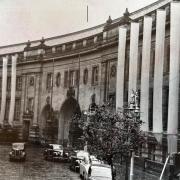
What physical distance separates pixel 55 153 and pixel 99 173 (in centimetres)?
965

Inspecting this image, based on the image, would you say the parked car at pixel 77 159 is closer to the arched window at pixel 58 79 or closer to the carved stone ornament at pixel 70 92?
the carved stone ornament at pixel 70 92

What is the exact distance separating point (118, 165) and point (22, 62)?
15347 mm

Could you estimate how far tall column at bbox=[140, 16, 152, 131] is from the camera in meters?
24.5

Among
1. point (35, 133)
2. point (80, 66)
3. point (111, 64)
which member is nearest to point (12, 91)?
point (35, 133)

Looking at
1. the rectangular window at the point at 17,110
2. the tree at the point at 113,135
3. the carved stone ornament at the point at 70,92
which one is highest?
the carved stone ornament at the point at 70,92

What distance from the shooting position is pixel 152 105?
25.6 m

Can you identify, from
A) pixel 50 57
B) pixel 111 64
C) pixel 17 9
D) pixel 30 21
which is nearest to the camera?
pixel 17 9

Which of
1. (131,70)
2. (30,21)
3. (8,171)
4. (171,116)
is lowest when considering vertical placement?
(8,171)

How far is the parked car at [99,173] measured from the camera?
2006cm

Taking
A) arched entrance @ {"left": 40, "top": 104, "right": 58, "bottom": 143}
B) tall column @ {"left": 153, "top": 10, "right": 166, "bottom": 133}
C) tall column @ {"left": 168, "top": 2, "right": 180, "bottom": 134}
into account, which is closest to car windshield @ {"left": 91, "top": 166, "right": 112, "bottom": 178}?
tall column @ {"left": 168, "top": 2, "right": 180, "bottom": 134}

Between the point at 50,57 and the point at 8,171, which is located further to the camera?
the point at 50,57

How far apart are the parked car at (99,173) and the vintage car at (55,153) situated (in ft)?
28.3

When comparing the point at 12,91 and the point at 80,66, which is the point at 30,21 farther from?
the point at 12,91

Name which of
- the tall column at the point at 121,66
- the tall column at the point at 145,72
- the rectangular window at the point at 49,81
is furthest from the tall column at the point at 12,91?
the tall column at the point at 145,72
